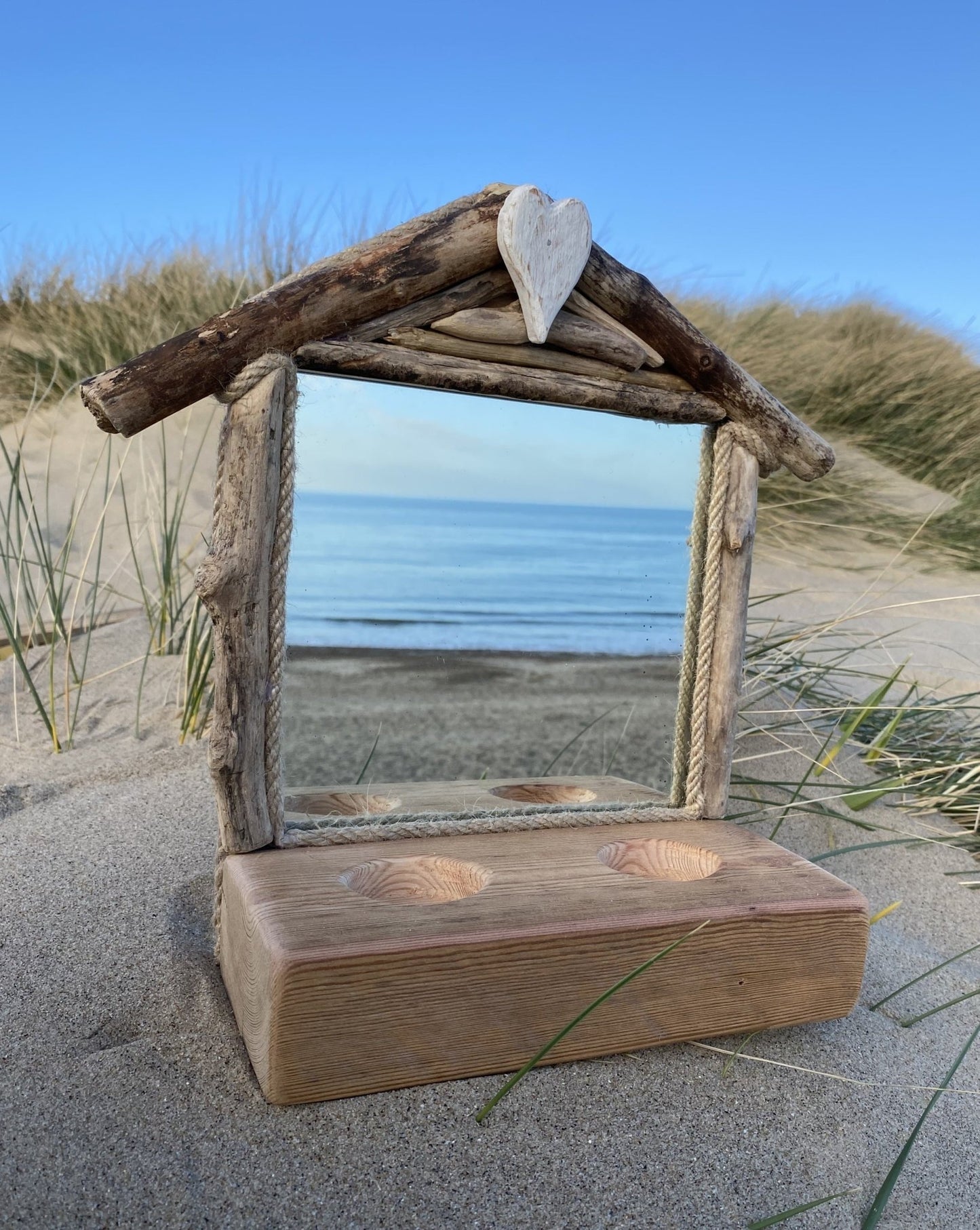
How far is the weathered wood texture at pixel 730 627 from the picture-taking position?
2293mm

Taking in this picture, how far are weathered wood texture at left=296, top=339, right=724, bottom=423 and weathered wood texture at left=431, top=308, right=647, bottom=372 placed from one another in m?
0.03

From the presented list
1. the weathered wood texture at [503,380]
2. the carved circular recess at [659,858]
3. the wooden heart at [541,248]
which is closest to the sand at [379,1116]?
the carved circular recess at [659,858]

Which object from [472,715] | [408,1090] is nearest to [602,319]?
[472,715]

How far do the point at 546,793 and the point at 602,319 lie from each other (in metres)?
1.15

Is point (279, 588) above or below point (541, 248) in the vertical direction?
below

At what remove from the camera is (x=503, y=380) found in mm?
1994

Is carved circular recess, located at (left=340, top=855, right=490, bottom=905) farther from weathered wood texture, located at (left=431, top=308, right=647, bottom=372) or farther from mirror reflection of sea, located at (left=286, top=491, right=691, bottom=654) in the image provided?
weathered wood texture, located at (left=431, top=308, right=647, bottom=372)

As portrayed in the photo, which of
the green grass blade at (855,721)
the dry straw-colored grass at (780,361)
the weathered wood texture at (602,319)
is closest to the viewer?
the weathered wood texture at (602,319)

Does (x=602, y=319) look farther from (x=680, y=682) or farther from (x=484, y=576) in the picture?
(x=680, y=682)

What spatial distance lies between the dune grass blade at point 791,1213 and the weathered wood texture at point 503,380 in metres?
1.50

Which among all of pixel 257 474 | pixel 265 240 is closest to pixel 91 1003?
pixel 257 474

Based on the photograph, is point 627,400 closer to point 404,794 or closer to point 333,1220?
point 404,794

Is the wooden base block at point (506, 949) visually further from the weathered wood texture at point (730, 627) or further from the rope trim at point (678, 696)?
the weathered wood texture at point (730, 627)

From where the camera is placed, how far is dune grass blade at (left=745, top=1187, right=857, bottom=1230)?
4.61ft
